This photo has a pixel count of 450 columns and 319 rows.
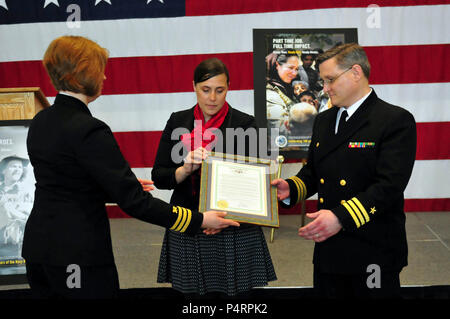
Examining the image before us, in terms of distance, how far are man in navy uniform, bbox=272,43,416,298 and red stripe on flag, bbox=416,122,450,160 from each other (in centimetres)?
282

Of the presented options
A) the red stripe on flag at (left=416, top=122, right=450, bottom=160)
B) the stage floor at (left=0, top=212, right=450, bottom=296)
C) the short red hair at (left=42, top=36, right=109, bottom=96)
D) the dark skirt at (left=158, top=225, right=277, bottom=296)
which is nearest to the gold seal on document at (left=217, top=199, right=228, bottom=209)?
the dark skirt at (left=158, top=225, right=277, bottom=296)

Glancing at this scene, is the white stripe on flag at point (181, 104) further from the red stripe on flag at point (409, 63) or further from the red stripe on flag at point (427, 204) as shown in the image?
the red stripe on flag at point (427, 204)

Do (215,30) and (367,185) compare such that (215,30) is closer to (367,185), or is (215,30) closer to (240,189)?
(240,189)

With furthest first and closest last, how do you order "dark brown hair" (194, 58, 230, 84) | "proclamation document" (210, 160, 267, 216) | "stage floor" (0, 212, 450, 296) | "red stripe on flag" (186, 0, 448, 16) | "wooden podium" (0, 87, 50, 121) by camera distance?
1. "red stripe on flag" (186, 0, 448, 16)
2. "stage floor" (0, 212, 450, 296)
3. "wooden podium" (0, 87, 50, 121)
4. "dark brown hair" (194, 58, 230, 84)
5. "proclamation document" (210, 160, 267, 216)

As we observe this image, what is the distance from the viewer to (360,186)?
4.96 ft

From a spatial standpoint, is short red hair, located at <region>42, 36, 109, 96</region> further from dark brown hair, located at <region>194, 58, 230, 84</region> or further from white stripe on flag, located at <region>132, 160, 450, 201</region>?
white stripe on flag, located at <region>132, 160, 450, 201</region>

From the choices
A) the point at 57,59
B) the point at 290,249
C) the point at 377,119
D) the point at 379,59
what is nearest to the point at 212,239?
the point at 377,119

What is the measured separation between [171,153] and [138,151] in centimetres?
234

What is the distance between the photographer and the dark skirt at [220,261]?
174cm

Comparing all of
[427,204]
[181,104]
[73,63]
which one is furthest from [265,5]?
[73,63]

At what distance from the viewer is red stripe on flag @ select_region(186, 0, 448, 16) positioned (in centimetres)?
388

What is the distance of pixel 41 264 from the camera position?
53.0 inches

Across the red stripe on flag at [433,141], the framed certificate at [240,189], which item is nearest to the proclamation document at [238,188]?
the framed certificate at [240,189]

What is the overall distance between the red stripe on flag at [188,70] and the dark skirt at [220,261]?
2432mm
